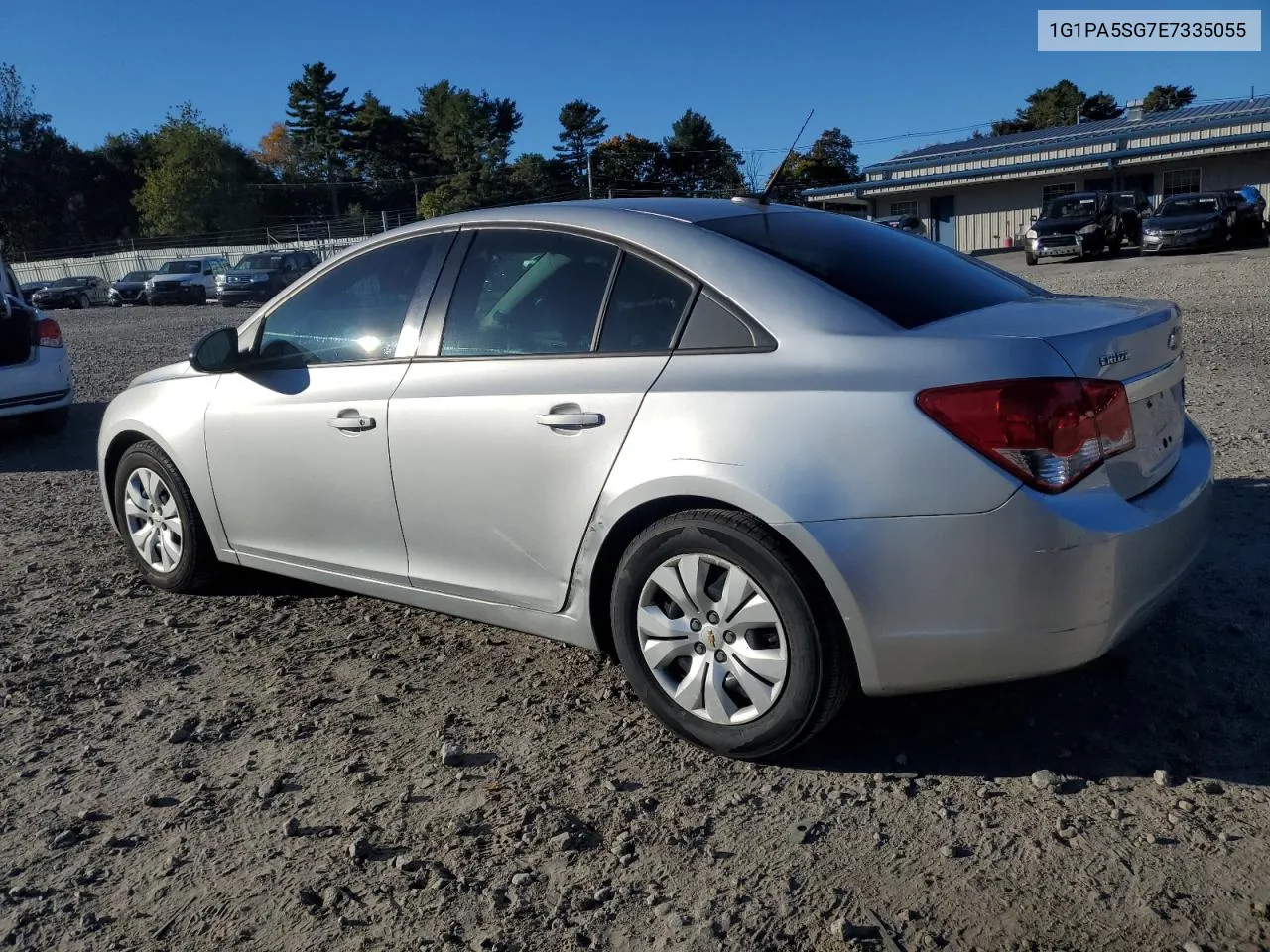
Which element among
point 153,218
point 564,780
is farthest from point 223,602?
point 153,218

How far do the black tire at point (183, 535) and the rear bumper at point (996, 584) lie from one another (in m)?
2.97

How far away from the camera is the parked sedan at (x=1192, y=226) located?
2711cm

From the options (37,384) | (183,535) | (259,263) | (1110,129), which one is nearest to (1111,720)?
(183,535)

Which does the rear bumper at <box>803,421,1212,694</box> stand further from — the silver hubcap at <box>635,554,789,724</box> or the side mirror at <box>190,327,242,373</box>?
the side mirror at <box>190,327,242,373</box>

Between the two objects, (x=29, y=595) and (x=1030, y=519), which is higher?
(x=1030, y=519)

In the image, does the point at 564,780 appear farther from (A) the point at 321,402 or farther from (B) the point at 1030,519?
(A) the point at 321,402

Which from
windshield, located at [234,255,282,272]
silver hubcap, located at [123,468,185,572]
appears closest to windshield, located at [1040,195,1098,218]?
windshield, located at [234,255,282,272]

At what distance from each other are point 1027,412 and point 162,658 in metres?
3.25

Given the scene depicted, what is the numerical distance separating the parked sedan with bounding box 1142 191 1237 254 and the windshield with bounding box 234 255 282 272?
918 inches

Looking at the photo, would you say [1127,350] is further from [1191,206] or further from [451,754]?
[1191,206]

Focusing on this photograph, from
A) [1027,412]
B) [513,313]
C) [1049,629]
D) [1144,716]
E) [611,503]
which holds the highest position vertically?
[513,313]

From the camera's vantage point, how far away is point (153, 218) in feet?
211

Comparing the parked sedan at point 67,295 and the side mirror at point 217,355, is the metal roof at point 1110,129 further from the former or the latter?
the side mirror at point 217,355

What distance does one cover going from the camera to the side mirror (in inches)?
178
